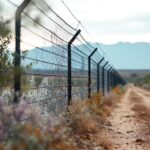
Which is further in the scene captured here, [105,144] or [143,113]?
[143,113]

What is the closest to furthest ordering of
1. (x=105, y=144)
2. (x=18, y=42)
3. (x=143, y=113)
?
1. (x=18, y=42)
2. (x=105, y=144)
3. (x=143, y=113)

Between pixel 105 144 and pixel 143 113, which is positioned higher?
pixel 143 113

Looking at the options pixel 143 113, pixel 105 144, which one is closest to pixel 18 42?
pixel 105 144

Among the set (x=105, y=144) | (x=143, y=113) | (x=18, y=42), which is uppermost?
(x=18, y=42)

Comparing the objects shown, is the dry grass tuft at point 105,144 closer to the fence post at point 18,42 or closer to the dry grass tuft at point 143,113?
the fence post at point 18,42

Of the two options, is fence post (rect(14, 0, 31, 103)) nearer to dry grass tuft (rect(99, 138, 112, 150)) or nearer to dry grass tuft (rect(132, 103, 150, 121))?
dry grass tuft (rect(99, 138, 112, 150))

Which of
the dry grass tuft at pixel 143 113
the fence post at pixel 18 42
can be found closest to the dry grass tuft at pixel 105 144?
the fence post at pixel 18 42

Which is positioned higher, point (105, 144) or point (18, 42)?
point (18, 42)

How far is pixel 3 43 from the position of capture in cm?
1129

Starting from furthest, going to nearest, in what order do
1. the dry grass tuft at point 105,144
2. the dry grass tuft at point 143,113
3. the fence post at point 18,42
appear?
the dry grass tuft at point 143,113 → the dry grass tuft at point 105,144 → the fence post at point 18,42

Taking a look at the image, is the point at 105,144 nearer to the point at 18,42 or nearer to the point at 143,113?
the point at 18,42

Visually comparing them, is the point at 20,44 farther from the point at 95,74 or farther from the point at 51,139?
the point at 95,74

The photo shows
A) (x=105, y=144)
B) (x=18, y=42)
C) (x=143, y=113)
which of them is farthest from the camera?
(x=143, y=113)

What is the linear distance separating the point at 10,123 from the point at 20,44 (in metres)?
3.60
